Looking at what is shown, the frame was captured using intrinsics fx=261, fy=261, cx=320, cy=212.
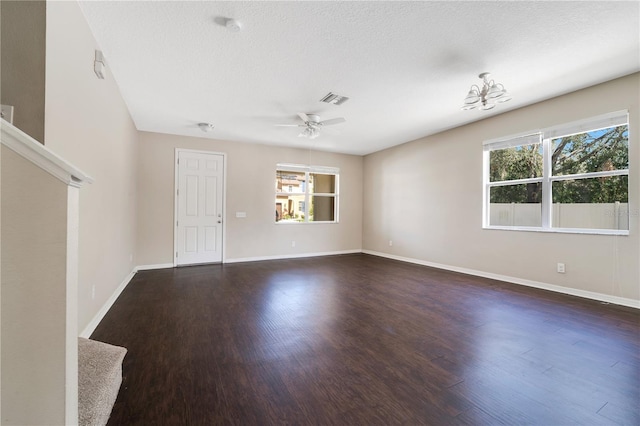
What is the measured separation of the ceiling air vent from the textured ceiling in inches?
3.7

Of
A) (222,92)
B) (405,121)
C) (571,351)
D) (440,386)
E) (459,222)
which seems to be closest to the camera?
(440,386)

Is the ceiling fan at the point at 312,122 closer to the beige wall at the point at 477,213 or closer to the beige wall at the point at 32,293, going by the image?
the beige wall at the point at 477,213

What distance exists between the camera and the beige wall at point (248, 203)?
203 inches

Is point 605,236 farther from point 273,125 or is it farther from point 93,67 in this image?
→ point 93,67

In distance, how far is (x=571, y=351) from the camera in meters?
2.13

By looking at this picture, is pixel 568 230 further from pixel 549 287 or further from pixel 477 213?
pixel 477 213

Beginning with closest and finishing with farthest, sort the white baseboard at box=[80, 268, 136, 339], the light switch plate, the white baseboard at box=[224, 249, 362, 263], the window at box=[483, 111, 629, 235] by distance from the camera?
the light switch plate
the white baseboard at box=[80, 268, 136, 339]
the window at box=[483, 111, 629, 235]
the white baseboard at box=[224, 249, 362, 263]

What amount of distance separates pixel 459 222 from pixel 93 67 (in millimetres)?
5564

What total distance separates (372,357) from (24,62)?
3020 millimetres

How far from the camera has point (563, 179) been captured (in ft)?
12.2

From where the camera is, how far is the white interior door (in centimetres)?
541

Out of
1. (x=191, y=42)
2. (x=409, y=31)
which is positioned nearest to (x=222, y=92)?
(x=191, y=42)

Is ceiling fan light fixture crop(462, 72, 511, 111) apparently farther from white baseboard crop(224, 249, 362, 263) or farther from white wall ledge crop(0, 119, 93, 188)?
white baseboard crop(224, 249, 362, 263)

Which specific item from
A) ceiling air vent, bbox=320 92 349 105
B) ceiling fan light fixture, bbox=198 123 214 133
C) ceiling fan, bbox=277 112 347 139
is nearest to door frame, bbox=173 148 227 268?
ceiling fan light fixture, bbox=198 123 214 133
